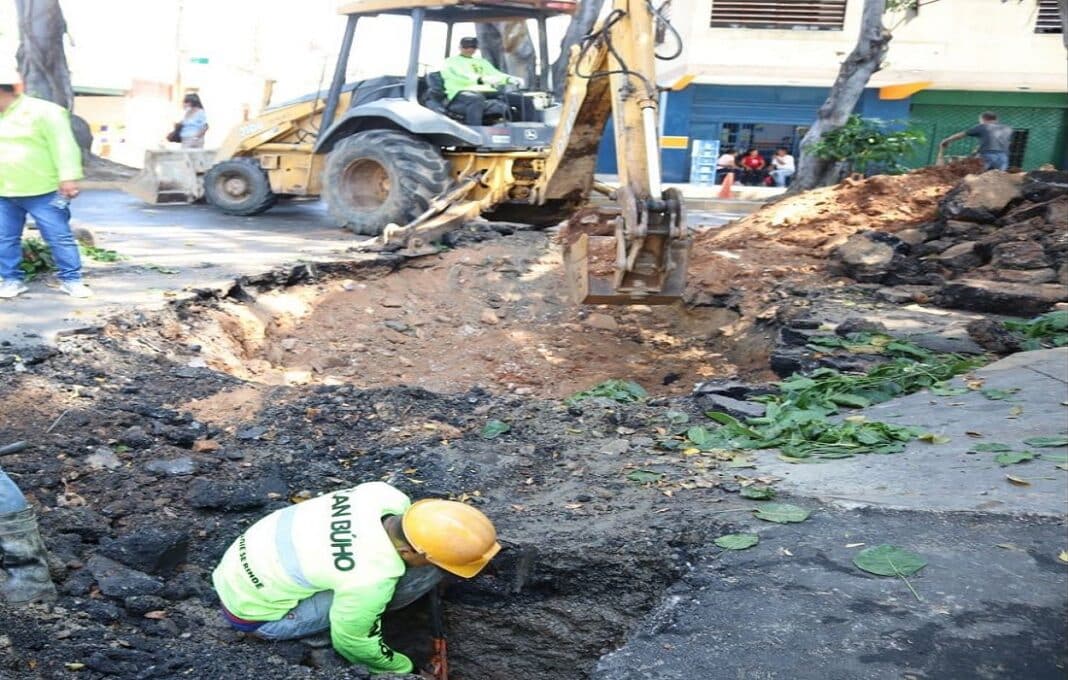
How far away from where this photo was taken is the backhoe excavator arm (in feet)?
19.1

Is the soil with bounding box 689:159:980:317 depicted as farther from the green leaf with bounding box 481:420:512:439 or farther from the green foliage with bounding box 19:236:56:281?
the green foliage with bounding box 19:236:56:281

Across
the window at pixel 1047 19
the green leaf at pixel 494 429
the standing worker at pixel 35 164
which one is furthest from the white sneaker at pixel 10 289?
the window at pixel 1047 19

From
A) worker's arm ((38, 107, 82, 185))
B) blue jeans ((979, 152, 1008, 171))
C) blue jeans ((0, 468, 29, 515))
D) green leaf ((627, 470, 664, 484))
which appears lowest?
green leaf ((627, 470, 664, 484))

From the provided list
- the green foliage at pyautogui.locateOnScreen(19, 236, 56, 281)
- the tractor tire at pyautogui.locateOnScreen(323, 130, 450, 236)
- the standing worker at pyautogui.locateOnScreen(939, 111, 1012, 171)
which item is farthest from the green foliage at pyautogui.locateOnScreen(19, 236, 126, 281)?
the standing worker at pyautogui.locateOnScreen(939, 111, 1012, 171)

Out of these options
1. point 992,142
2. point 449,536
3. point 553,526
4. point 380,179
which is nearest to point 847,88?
point 992,142

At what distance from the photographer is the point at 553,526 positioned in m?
3.89

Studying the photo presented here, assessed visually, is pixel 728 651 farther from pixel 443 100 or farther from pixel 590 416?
pixel 443 100

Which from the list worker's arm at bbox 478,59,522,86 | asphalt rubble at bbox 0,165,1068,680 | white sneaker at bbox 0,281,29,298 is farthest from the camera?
worker's arm at bbox 478,59,522,86

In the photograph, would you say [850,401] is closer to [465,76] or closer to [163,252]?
[465,76]

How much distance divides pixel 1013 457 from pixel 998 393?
3.04ft

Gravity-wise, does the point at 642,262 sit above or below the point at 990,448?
above

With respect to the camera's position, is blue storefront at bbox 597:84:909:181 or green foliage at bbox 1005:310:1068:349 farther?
blue storefront at bbox 597:84:909:181

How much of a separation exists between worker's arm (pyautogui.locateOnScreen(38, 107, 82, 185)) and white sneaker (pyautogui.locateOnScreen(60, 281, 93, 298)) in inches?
31.0

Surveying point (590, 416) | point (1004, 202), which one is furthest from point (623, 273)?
point (1004, 202)
